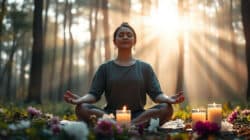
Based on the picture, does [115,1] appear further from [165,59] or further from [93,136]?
[93,136]

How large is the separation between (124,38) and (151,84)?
2.71 feet

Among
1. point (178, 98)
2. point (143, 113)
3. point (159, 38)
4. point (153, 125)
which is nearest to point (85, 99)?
point (143, 113)

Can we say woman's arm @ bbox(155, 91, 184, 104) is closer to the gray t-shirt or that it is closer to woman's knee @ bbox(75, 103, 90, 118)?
the gray t-shirt

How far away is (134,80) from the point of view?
668 cm

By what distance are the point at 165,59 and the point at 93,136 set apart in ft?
151

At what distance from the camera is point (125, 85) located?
6656 mm

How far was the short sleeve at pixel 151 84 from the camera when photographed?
6.71 meters

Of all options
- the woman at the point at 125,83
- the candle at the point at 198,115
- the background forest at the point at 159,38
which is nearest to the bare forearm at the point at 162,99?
the woman at the point at 125,83

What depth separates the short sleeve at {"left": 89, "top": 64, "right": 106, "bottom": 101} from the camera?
6734mm

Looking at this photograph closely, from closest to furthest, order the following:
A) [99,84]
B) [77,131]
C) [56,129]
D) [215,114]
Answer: [77,131]
[56,129]
[215,114]
[99,84]

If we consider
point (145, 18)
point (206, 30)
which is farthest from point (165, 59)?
point (145, 18)

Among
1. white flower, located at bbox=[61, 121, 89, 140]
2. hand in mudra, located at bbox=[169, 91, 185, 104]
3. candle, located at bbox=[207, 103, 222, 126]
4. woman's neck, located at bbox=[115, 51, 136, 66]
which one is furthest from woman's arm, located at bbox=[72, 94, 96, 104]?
white flower, located at bbox=[61, 121, 89, 140]

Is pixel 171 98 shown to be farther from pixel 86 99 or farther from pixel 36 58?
pixel 36 58

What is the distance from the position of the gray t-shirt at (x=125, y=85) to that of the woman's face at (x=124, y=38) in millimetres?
326
